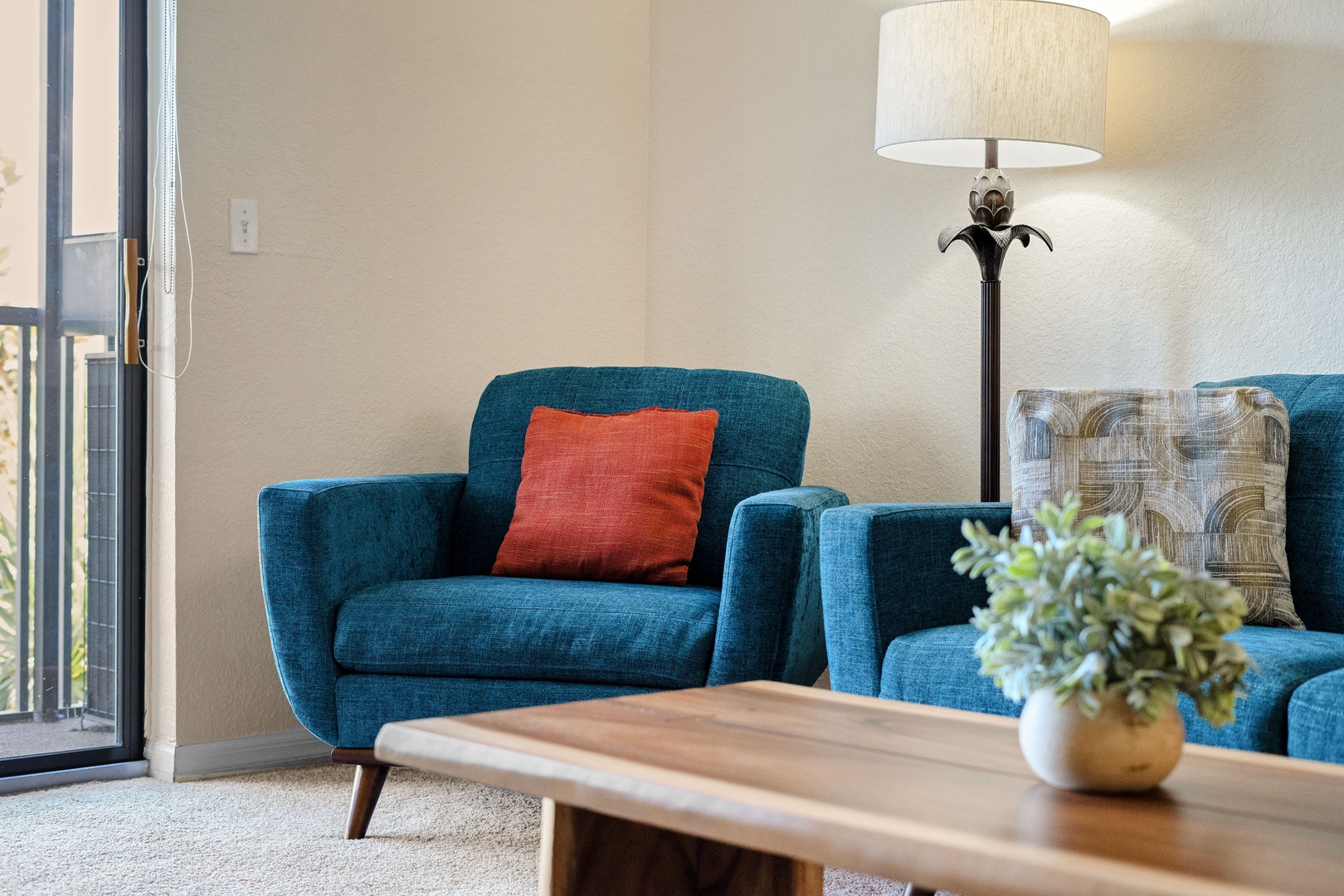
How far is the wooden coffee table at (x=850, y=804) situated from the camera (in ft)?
2.94

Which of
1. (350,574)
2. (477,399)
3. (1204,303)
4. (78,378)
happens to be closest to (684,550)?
(350,574)

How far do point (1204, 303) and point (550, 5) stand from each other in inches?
72.1

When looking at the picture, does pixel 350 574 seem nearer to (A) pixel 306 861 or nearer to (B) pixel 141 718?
(A) pixel 306 861

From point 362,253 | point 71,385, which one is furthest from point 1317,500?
point 71,385

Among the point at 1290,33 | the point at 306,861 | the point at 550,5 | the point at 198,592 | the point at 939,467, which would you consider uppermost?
the point at 550,5

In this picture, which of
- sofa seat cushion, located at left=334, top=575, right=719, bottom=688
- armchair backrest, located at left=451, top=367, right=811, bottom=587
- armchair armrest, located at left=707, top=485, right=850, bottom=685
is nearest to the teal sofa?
armchair armrest, located at left=707, top=485, right=850, bottom=685

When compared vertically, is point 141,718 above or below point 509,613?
below

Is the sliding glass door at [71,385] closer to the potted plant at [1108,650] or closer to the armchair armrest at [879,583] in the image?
the armchair armrest at [879,583]

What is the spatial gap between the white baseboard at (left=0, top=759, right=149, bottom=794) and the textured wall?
1.66 meters

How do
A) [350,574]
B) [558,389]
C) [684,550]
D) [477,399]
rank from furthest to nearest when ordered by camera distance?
[477,399]
[558,389]
[684,550]
[350,574]

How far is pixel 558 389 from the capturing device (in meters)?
3.01

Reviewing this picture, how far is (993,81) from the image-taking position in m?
2.46

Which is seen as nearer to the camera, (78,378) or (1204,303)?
(1204,303)

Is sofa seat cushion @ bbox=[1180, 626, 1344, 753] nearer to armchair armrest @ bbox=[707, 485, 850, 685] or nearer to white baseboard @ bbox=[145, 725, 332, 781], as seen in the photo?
armchair armrest @ bbox=[707, 485, 850, 685]
